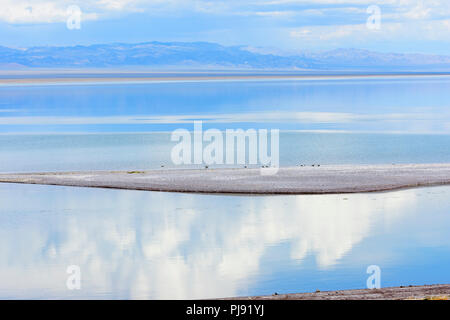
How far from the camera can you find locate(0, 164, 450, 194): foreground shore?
84.8 feet

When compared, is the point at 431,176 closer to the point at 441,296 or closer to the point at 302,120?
the point at 441,296

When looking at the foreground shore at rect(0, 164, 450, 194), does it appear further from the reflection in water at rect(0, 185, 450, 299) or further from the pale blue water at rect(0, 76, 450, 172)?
the pale blue water at rect(0, 76, 450, 172)

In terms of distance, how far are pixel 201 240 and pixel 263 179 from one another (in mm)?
8458

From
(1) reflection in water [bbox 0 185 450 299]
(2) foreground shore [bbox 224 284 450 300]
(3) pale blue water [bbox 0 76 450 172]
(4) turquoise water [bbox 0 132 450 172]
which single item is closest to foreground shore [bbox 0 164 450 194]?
(1) reflection in water [bbox 0 185 450 299]

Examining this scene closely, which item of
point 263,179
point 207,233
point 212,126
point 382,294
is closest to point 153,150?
point 212,126

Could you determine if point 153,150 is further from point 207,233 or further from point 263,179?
point 207,233

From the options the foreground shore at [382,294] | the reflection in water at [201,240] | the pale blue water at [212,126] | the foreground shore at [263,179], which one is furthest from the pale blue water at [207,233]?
the foreground shore at [382,294]

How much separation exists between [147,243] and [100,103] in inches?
2399

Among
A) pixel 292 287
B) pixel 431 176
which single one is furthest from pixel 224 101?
pixel 292 287

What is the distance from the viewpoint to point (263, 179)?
27453 mm

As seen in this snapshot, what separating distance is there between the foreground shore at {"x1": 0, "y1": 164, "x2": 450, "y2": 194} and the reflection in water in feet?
2.39

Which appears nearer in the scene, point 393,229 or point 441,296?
point 441,296

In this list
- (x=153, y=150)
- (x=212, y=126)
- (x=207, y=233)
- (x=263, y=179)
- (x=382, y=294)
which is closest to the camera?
(x=382, y=294)
